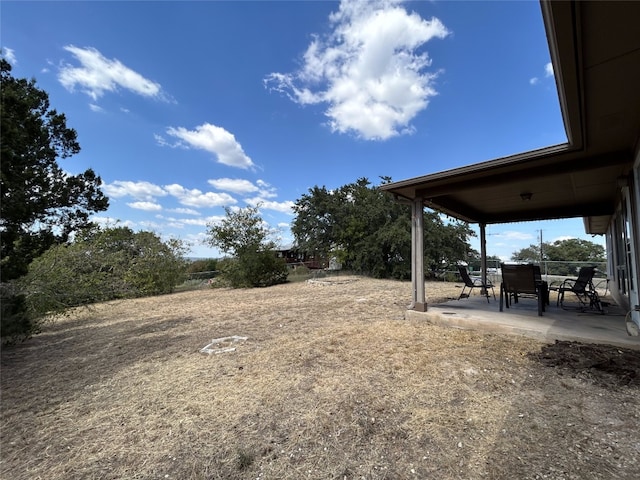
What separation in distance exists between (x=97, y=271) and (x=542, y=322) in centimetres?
1006

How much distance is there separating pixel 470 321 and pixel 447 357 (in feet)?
4.75

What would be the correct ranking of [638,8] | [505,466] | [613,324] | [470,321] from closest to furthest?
[638,8] → [505,466] → [613,324] → [470,321]

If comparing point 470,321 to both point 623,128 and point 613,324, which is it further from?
point 623,128

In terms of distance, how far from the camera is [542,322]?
14.2 feet

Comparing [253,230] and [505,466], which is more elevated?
[253,230]

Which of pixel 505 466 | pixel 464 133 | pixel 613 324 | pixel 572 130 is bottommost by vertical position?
pixel 505 466

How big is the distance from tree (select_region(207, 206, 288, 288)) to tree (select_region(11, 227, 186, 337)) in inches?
80.8

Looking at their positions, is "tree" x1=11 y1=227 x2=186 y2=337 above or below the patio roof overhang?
below

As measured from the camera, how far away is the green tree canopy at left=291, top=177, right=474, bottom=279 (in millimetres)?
15070

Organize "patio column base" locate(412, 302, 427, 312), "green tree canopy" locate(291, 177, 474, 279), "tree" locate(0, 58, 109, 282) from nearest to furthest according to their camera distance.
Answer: "tree" locate(0, 58, 109, 282) < "patio column base" locate(412, 302, 427, 312) < "green tree canopy" locate(291, 177, 474, 279)

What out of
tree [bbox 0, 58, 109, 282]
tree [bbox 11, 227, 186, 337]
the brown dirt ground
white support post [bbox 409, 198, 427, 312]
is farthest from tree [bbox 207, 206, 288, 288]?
white support post [bbox 409, 198, 427, 312]

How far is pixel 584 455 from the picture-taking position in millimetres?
1706

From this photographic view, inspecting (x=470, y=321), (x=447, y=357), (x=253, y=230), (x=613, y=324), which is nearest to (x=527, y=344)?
(x=470, y=321)

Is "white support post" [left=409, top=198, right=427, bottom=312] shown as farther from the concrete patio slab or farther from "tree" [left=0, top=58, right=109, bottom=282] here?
"tree" [left=0, top=58, right=109, bottom=282]
